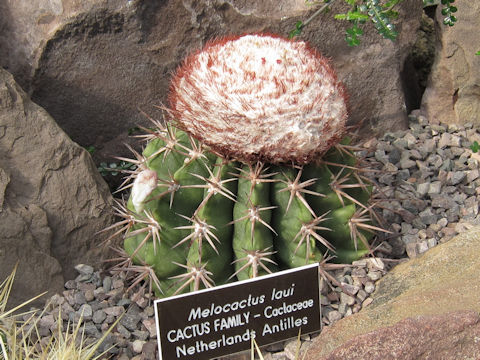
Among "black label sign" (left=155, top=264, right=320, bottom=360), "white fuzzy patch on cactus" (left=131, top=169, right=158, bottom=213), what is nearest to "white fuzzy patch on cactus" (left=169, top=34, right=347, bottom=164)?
"white fuzzy patch on cactus" (left=131, top=169, right=158, bottom=213)

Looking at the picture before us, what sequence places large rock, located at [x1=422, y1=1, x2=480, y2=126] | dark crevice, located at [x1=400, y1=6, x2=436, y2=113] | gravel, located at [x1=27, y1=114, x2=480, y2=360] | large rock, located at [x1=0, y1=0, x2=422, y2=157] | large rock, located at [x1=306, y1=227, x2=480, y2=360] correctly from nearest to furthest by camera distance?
large rock, located at [x1=306, y1=227, x2=480, y2=360]
gravel, located at [x1=27, y1=114, x2=480, y2=360]
large rock, located at [x1=0, y1=0, x2=422, y2=157]
large rock, located at [x1=422, y1=1, x2=480, y2=126]
dark crevice, located at [x1=400, y1=6, x2=436, y2=113]

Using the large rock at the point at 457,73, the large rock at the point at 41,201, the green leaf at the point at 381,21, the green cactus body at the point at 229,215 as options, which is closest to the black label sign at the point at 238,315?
the green cactus body at the point at 229,215

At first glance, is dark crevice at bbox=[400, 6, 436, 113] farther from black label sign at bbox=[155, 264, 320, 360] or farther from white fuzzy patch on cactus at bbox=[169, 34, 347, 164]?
black label sign at bbox=[155, 264, 320, 360]

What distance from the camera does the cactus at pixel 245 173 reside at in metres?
1.71

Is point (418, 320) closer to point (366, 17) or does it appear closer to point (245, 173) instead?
point (245, 173)

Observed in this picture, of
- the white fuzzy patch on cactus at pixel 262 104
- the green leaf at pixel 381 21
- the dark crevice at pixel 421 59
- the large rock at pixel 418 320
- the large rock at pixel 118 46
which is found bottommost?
the large rock at pixel 418 320

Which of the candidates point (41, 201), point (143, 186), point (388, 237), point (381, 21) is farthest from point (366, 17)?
point (41, 201)

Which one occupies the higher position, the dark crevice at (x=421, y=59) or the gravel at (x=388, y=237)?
the dark crevice at (x=421, y=59)

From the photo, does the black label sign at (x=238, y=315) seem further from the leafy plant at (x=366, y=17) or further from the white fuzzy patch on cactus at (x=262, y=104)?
the leafy plant at (x=366, y=17)

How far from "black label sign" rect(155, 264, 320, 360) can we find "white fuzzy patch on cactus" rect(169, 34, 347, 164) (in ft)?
1.17

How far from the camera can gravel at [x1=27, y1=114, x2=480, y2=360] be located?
1953 mm

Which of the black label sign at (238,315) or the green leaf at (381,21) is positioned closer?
the black label sign at (238,315)

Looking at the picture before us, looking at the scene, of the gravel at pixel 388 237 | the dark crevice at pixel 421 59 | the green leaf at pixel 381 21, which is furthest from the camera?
the dark crevice at pixel 421 59

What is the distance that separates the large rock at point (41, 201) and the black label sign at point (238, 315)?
597mm
